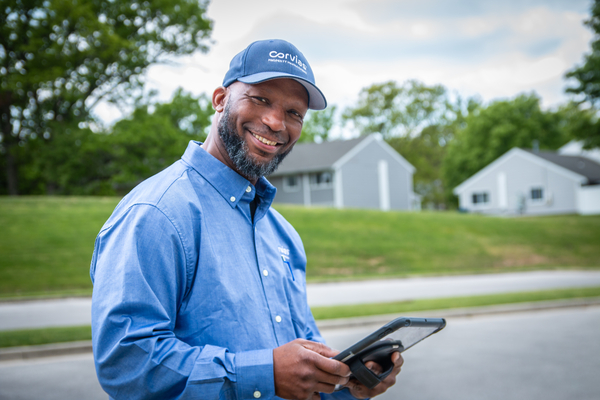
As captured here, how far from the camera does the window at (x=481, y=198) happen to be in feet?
165

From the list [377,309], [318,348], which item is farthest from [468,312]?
[318,348]

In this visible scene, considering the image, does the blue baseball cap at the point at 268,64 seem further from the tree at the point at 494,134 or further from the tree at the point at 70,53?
the tree at the point at 494,134

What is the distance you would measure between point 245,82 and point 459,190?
53.2 metres

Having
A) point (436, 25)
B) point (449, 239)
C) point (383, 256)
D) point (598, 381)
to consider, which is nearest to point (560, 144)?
point (436, 25)

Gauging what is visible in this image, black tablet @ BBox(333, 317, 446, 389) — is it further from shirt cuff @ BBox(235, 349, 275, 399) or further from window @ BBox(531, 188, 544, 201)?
window @ BBox(531, 188, 544, 201)

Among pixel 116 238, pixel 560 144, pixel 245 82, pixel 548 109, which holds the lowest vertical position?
pixel 116 238

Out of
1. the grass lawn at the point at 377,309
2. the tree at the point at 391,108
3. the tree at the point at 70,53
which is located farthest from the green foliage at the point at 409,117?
the grass lawn at the point at 377,309

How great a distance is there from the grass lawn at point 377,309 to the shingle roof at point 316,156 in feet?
94.7

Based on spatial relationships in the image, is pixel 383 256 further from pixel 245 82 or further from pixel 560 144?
pixel 560 144

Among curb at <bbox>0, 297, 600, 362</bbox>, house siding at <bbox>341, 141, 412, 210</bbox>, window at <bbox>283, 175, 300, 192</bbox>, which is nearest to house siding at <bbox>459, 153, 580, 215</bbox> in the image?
house siding at <bbox>341, 141, 412, 210</bbox>

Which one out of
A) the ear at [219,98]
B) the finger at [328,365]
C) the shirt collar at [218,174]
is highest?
the ear at [219,98]

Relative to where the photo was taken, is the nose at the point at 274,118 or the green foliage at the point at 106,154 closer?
the nose at the point at 274,118

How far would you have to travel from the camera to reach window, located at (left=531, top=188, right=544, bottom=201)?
46.4m

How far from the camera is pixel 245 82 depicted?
178 cm
